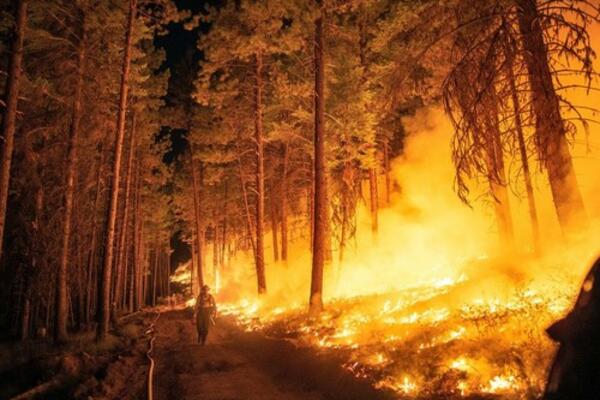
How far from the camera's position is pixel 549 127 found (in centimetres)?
612

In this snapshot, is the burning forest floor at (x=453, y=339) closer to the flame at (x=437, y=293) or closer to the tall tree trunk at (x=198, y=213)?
the flame at (x=437, y=293)

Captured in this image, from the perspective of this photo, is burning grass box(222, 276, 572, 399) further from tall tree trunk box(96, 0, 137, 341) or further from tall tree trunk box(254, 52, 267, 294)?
tall tree trunk box(254, 52, 267, 294)

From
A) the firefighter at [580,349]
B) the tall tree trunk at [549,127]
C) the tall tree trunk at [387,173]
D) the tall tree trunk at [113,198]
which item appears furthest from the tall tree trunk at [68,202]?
the tall tree trunk at [387,173]

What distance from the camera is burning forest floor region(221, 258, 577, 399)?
600 centimetres

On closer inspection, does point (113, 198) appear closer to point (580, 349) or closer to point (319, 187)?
point (319, 187)

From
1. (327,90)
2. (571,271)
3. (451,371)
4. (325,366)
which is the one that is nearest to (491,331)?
(451,371)

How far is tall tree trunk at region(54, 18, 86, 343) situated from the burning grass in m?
9.53

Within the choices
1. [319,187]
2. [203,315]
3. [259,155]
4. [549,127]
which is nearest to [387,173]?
[259,155]

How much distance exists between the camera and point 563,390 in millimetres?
1685

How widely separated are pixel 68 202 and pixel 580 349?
18.0m

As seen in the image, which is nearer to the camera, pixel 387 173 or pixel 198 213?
pixel 387 173

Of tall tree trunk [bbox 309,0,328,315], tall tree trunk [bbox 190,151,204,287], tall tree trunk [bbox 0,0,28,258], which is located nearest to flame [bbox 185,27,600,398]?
tall tree trunk [bbox 309,0,328,315]

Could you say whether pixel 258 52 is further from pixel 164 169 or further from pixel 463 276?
pixel 164 169

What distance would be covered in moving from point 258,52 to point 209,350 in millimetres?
14872
